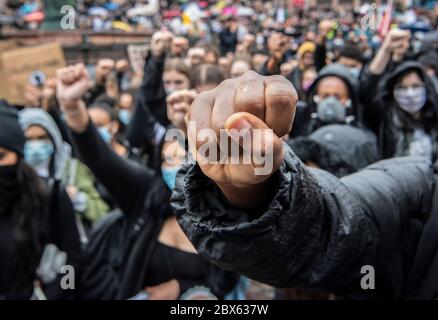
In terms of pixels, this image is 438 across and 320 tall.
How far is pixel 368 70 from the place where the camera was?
11.6 ft

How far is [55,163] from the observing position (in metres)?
3.24

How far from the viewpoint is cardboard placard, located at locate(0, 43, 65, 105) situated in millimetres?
4199

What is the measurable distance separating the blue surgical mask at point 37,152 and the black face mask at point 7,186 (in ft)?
2.41

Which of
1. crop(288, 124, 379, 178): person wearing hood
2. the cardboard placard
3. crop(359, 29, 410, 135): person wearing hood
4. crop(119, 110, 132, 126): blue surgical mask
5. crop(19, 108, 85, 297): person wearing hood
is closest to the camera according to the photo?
crop(288, 124, 379, 178): person wearing hood

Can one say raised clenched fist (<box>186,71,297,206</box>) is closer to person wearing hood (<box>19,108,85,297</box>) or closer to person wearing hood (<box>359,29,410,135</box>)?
person wearing hood (<box>19,108,85,297</box>)

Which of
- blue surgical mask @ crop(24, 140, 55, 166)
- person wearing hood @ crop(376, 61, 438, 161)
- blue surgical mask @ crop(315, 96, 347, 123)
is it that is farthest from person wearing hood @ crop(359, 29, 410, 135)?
blue surgical mask @ crop(24, 140, 55, 166)

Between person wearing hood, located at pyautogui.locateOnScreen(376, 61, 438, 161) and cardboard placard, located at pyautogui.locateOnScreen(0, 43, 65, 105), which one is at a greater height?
cardboard placard, located at pyautogui.locateOnScreen(0, 43, 65, 105)

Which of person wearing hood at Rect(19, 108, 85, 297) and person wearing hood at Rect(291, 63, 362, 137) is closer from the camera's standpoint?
person wearing hood at Rect(19, 108, 85, 297)

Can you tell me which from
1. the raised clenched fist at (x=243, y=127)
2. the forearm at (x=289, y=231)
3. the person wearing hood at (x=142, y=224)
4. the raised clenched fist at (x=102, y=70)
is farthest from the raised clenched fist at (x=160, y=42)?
the raised clenched fist at (x=243, y=127)

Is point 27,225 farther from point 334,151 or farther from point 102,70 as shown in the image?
point 102,70

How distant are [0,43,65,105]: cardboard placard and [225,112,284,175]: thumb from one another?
12.3 ft

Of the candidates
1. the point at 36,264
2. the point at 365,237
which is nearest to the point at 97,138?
the point at 36,264

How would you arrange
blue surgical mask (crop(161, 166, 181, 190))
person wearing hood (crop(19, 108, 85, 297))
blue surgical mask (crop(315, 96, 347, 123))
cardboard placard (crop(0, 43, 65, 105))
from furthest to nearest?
1. cardboard placard (crop(0, 43, 65, 105))
2. blue surgical mask (crop(315, 96, 347, 123))
3. person wearing hood (crop(19, 108, 85, 297))
4. blue surgical mask (crop(161, 166, 181, 190))
